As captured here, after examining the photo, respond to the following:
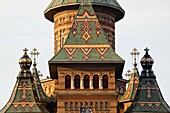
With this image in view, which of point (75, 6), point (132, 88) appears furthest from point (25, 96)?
point (75, 6)

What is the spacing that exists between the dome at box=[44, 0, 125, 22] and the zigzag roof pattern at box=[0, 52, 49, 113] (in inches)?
384

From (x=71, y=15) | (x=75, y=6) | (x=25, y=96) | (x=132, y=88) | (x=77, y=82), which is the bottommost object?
(x=25, y=96)

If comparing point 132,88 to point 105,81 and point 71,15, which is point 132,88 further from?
point 71,15

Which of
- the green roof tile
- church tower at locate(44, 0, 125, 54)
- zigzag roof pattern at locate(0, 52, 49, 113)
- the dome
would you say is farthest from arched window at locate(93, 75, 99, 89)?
the dome

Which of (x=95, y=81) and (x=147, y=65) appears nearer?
(x=95, y=81)

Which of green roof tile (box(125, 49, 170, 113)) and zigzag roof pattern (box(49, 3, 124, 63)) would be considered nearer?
green roof tile (box(125, 49, 170, 113))

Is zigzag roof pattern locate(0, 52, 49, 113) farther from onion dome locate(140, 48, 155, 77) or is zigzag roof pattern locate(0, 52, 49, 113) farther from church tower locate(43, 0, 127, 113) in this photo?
onion dome locate(140, 48, 155, 77)

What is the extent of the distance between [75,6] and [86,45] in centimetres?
982

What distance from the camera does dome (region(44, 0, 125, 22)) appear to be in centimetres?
6656

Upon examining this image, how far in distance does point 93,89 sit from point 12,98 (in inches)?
226

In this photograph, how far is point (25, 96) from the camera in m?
57.1

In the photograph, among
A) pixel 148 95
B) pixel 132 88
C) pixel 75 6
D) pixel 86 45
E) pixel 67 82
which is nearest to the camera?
pixel 67 82

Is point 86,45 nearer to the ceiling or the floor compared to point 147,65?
nearer to the ceiling

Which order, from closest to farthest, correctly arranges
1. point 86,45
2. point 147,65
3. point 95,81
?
point 95,81 < point 86,45 < point 147,65
